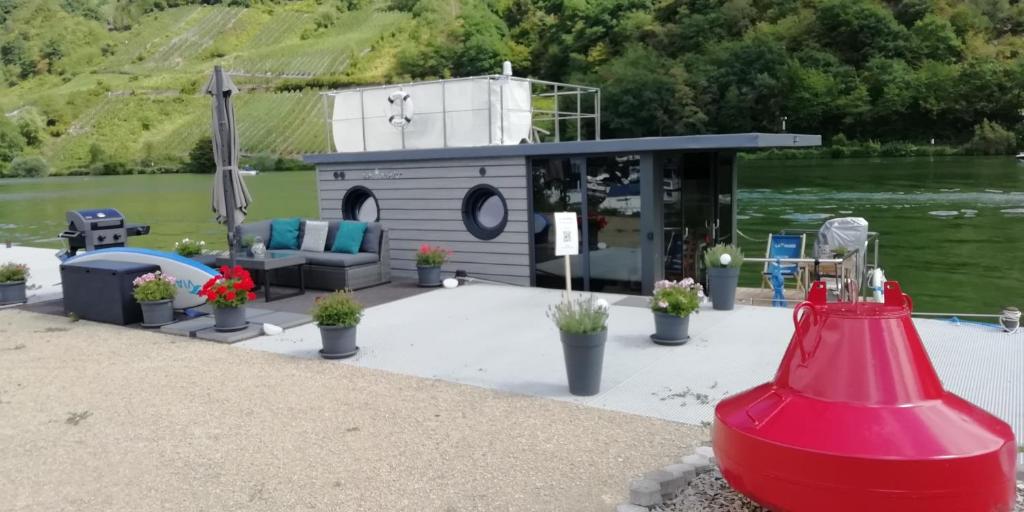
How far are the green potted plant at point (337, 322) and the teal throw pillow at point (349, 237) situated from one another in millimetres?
3595

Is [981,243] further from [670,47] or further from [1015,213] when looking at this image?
[670,47]

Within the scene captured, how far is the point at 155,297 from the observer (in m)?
8.20

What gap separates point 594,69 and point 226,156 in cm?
6743

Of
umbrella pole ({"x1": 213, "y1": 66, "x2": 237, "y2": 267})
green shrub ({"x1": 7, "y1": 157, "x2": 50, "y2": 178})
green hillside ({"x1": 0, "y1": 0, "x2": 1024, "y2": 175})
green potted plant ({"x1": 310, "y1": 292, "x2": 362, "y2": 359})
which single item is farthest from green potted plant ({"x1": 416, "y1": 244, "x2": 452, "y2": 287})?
green shrub ({"x1": 7, "y1": 157, "x2": 50, "y2": 178})

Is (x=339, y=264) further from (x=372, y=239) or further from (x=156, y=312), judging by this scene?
(x=156, y=312)

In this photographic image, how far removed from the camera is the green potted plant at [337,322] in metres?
6.69

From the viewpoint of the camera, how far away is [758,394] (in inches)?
129

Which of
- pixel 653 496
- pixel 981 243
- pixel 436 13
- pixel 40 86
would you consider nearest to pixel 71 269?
pixel 653 496

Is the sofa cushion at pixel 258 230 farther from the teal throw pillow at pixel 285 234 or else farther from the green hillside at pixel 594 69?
the green hillside at pixel 594 69

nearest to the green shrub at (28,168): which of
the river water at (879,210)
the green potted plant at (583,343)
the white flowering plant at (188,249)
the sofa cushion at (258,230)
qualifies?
the river water at (879,210)

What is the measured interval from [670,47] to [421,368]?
68750 mm

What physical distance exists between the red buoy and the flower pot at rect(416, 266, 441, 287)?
23.8 ft

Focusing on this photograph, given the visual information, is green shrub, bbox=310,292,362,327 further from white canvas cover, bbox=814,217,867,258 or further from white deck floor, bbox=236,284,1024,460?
white canvas cover, bbox=814,217,867,258

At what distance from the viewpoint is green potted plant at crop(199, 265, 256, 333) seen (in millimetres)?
7645
